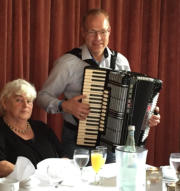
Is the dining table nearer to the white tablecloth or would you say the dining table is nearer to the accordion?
the white tablecloth

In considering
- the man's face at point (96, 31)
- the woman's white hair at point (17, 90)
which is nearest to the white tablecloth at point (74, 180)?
the woman's white hair at point (17, 90)

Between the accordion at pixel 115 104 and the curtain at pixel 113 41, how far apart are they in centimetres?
63

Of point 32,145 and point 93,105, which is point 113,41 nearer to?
point 93,105

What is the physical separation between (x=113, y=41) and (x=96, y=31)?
0.75m

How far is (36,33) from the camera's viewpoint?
110 inches

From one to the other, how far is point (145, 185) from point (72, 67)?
1.18 meters

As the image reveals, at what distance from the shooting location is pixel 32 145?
7.66ft

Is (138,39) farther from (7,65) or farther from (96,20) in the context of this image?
(7,65)

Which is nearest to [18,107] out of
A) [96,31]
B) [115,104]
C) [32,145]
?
[32,145]

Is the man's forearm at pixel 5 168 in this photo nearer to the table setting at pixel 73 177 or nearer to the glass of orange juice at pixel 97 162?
the table setting at pixel 73 177

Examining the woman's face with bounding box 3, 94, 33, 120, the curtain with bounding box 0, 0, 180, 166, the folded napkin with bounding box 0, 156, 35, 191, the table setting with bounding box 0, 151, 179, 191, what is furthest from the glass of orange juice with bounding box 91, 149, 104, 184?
the curtain with bounding box 0, 0, 180, 166

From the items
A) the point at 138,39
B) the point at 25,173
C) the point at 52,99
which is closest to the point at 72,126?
the point at 52,99

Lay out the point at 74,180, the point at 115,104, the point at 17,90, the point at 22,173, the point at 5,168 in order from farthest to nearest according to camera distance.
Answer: the point at 17,90, the point at 115,104, the point at 5,168, the point at 74,180, the point at 22,173

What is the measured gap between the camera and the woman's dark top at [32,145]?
226cm
